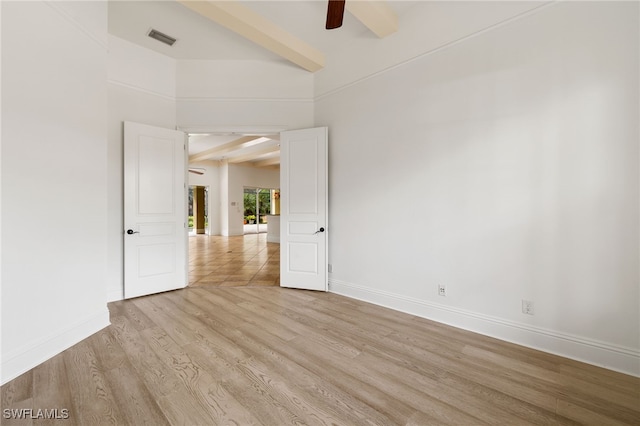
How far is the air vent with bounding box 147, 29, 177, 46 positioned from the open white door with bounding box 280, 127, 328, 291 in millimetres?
1910

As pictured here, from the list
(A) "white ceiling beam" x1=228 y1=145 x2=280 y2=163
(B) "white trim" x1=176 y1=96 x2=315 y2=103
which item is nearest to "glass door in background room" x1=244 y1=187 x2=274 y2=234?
(A) "white ceiling beam" x1=228 y1=145 x2=280 y2=163

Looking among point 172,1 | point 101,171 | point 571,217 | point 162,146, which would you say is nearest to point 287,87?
point 172,1

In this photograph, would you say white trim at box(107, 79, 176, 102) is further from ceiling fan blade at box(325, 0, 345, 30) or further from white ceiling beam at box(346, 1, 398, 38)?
ceiling fan blade at box(325, 0, 345, 30)

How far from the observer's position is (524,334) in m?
2.49

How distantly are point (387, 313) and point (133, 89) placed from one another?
14.6 feet

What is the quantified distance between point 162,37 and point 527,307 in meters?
5.23

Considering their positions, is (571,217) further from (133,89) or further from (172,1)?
(133,89)

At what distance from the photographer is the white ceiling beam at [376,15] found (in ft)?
9.51

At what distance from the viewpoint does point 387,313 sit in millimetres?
3266

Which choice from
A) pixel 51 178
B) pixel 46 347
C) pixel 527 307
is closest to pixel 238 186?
pixel 51 178

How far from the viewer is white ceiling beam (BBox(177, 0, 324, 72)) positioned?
2867mm

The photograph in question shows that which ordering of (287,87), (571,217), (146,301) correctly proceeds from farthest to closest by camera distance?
(287,87), (146,301), (571,217)

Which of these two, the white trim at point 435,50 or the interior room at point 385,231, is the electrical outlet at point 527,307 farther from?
the white trim at point 435,50

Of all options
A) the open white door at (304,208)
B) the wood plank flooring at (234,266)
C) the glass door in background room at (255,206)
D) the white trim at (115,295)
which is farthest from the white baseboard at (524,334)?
the glass door in background room at (255,206)
